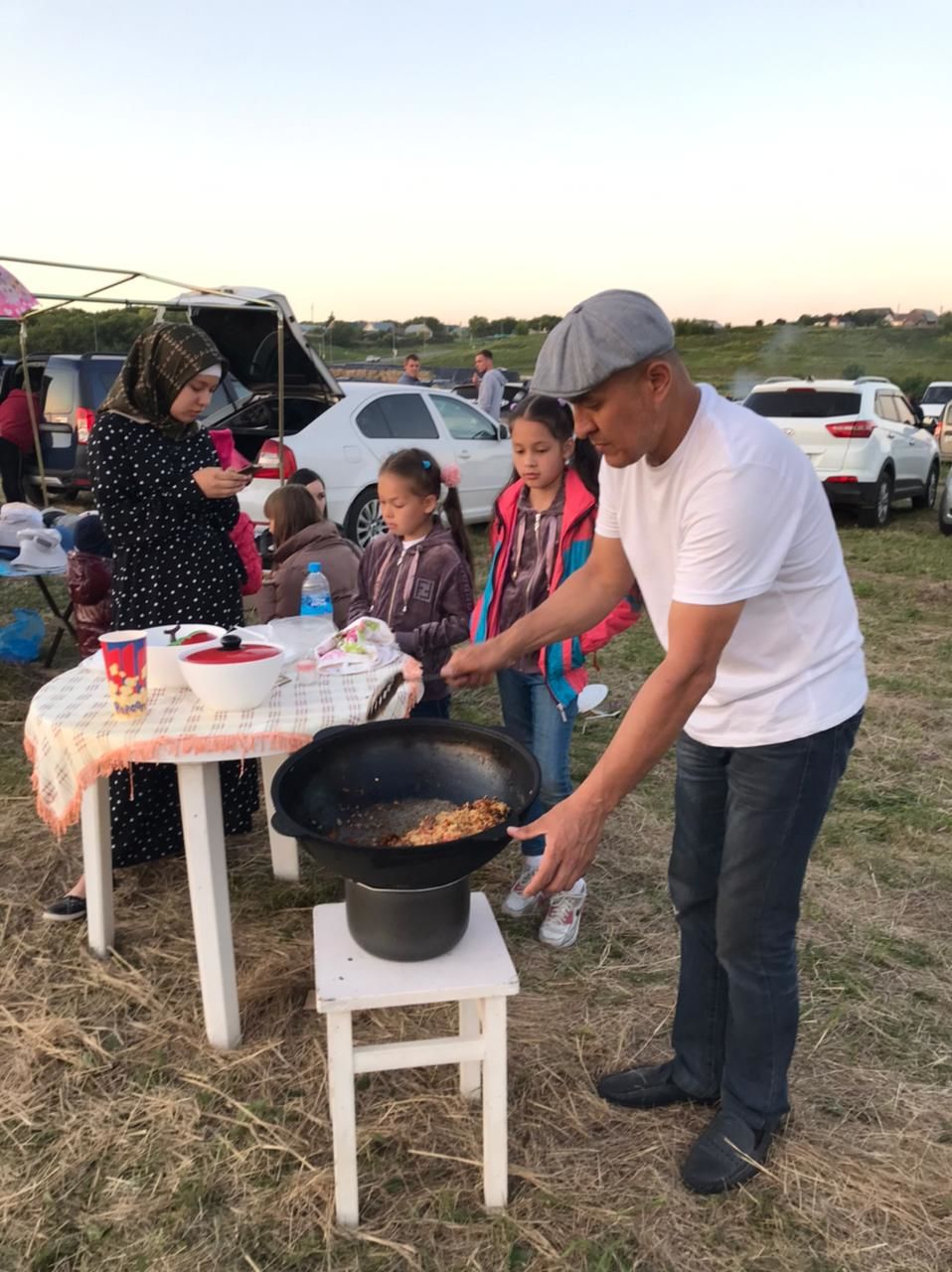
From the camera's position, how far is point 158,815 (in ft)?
10.6

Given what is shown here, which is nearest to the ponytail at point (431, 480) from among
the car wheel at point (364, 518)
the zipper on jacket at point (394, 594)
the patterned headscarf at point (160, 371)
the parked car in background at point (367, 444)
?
the zipper on jacket at point (394, 594)

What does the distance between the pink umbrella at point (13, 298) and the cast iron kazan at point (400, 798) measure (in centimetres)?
713

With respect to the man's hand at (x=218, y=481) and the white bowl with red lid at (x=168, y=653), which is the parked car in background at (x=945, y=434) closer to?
the man's hand at (x=218, y=481)

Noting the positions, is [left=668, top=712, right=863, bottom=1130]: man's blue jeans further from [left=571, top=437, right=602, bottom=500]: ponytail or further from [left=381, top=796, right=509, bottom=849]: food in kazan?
[left=571, top=437, right=602, bottom=500]: ponytail

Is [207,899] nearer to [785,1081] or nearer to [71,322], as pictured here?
[785,1081]

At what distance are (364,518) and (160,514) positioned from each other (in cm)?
519

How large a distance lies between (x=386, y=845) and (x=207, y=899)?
0.95 m

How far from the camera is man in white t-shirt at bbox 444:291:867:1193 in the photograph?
5.02ft

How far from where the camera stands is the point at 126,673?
2229 mm

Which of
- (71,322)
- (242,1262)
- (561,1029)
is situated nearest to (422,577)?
(561,1029)

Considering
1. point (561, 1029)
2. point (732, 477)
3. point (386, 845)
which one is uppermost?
point (732, 477)

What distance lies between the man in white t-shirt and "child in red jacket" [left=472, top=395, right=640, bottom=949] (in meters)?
0.70

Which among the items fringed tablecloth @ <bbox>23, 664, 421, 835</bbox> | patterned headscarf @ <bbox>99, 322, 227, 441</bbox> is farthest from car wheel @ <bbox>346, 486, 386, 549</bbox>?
fringed tablecloth @ <bbox>23, 664, 421, 835</bbox>

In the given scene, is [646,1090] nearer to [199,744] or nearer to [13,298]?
[199,744]
